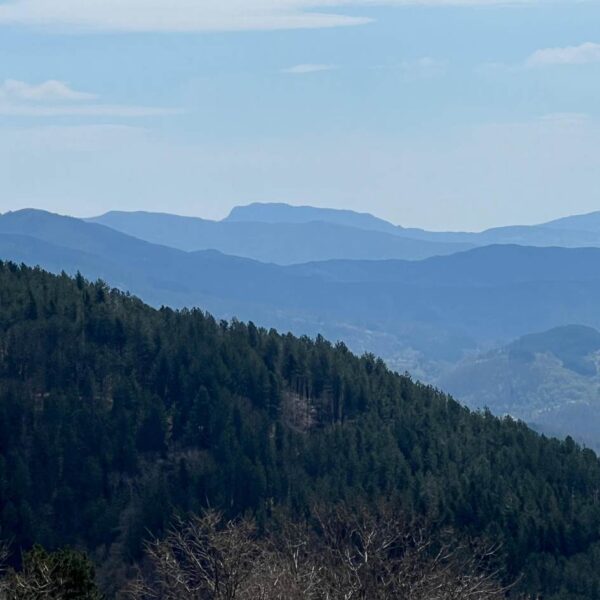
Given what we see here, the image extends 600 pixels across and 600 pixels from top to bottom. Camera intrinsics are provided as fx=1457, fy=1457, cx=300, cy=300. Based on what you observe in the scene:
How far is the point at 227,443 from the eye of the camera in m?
108

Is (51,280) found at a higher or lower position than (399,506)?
higher

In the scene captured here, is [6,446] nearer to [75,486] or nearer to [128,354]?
[75,486]

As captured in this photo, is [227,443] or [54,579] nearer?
[54,579]

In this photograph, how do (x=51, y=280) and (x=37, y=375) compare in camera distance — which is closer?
(x=37, y=375)

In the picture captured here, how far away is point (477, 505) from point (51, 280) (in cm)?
5226

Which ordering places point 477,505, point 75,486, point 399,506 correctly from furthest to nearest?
1. point 75,486
2. point 477,505
3. point 399,506

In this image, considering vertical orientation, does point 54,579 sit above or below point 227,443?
above

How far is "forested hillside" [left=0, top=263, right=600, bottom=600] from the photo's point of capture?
92.4 metres

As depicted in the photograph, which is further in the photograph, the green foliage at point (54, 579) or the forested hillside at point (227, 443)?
the forested hillside at point (227, 443)

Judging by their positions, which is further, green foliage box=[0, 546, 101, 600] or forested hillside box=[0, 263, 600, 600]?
forested hillside box=[0, 263, 600, 600]

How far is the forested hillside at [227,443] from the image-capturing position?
303 feet

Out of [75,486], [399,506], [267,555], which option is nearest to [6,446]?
[75,486]

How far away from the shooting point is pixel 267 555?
161 ft

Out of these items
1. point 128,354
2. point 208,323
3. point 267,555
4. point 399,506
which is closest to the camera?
point 267,555
